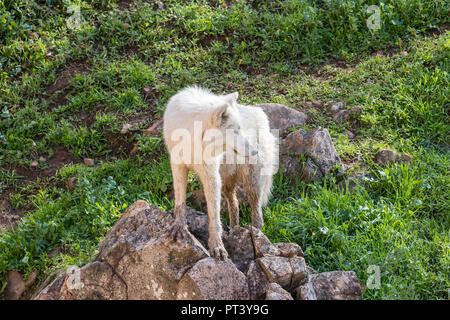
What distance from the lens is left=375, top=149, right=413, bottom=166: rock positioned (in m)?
5.82

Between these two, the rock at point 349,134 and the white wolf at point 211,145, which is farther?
the rock at point 349,134

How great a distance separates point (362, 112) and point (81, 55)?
4.93 metres

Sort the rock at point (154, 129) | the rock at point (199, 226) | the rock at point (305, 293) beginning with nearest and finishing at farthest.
Answer: the rock at point (305, 293), the rock at point (199, 226), the rock at point (154, 129)

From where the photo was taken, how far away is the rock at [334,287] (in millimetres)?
3844

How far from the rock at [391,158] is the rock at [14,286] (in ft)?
14.9

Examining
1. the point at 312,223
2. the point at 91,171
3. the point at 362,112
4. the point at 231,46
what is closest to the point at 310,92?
the point at 362,112

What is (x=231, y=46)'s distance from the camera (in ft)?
27.2

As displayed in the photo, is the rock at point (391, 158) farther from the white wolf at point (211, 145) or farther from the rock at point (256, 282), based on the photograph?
the rock at point (256, 282)

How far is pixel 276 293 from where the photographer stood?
144 inches

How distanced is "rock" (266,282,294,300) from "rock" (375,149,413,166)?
2.80 metres

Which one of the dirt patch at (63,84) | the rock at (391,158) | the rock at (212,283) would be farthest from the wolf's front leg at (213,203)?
the dirt patch at (63,84)

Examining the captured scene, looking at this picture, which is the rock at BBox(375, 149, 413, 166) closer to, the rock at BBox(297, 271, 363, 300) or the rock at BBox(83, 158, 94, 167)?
the rock at BBox(297, 271, 363, 300)

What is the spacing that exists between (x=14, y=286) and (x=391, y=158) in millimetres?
4784

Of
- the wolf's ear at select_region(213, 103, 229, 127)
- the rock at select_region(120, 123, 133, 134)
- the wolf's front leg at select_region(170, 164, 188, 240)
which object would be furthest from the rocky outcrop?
the rock at select_region(120, 123, 133, 134)
